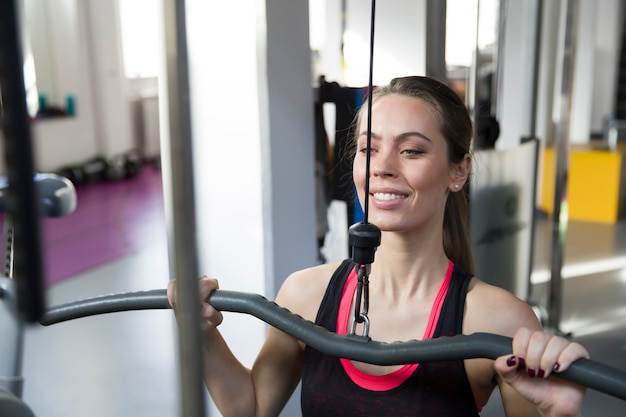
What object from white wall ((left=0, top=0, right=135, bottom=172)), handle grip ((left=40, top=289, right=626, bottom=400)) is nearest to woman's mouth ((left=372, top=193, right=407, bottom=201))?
handle grip ((left=40, top=289, right=626, bottom=400))

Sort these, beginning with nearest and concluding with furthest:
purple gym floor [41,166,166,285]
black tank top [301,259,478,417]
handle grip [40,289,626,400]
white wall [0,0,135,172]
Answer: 1. handle grip [40,289,626,400]
2. black tank top [301,259,478,417]
3. purple gym floor [41,166,166,285]
4. white wall [0,0,135,172]

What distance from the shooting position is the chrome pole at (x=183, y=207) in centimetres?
42

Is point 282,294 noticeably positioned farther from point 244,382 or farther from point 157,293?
point 157,293

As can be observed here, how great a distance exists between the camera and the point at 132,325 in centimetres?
418

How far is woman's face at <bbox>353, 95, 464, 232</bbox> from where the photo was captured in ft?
4.43

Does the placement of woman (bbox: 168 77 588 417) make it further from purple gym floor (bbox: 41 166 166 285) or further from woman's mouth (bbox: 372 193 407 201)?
purple gym floor (bbox: 41 166 166 285)

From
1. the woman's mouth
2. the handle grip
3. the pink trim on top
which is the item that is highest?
the woman's mouth

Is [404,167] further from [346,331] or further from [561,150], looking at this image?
[561,150]

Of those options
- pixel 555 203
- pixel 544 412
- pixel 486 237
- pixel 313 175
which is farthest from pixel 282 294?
pixel 555 203

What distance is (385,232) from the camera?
1.41 metres

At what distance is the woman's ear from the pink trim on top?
0.53 ft

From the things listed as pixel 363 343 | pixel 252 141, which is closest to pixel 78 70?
pixel 252 141

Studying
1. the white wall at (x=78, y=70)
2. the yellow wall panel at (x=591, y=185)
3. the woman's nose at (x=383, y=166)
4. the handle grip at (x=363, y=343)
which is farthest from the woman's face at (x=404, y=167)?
the white wall at (x=78, y=70)

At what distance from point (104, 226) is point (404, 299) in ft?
17.7
